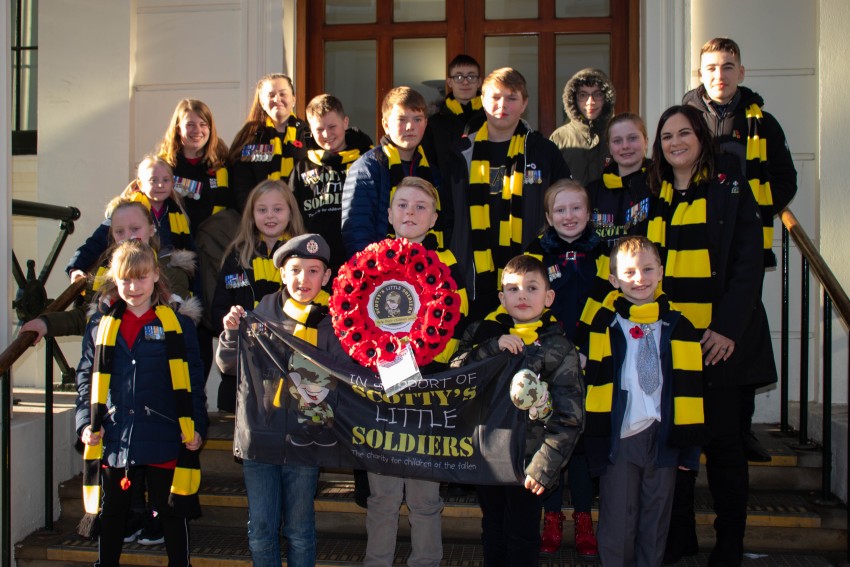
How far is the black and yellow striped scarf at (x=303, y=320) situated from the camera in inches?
147

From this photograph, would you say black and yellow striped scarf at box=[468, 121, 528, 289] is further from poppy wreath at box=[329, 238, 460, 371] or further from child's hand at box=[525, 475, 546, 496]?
child's hand at box=[525, 475, 546, 496]

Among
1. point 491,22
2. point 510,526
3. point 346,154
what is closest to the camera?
point 510,526

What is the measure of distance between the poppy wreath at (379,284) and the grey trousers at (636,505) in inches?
36.8

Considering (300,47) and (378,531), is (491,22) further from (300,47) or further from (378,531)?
(378,531)

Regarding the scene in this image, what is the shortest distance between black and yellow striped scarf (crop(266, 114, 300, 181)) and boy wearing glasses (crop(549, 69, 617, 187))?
5.18 feet

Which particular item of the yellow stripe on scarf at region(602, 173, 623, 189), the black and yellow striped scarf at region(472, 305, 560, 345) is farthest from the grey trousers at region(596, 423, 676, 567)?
the yellow stripe on scarf at region(602, 173, 623, 189)

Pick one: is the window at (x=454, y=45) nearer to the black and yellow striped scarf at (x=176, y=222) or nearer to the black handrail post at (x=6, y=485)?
the black and yellow striped scarf at (x=176, y=222)

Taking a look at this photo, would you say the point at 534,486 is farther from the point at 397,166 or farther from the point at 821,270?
the point at 821,270

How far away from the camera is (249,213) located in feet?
14.4

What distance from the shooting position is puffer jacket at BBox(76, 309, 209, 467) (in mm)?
3869

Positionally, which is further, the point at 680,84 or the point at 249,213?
the point at 680,84

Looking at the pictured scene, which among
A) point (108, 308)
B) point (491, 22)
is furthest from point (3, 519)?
point (491, 22)

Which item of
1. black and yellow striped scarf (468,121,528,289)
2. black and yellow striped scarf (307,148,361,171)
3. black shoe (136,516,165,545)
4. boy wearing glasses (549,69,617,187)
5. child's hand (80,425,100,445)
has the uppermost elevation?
boy wearing glasses (549,69,617,187)

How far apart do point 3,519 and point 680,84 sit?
484 cm
